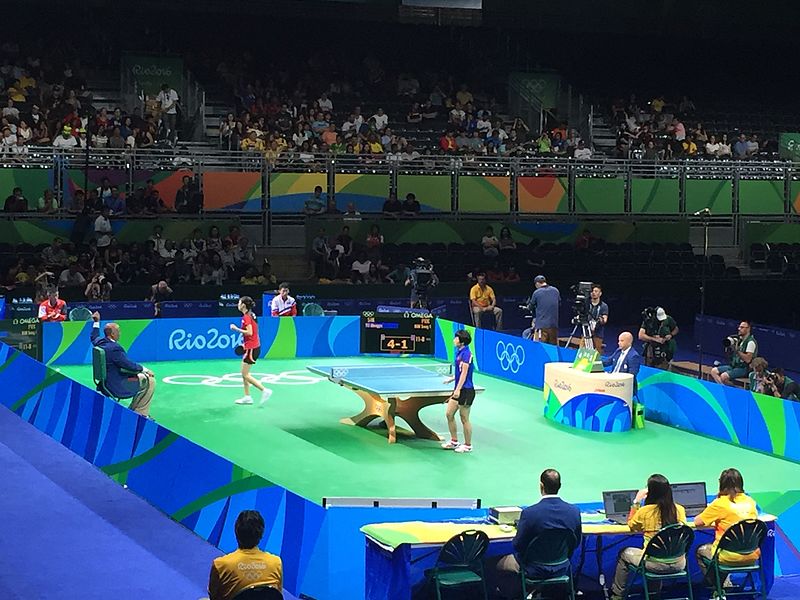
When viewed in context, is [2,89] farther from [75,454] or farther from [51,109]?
[75,454]

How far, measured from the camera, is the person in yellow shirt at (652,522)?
10.3 m

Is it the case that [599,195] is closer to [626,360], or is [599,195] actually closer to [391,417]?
[626,360]

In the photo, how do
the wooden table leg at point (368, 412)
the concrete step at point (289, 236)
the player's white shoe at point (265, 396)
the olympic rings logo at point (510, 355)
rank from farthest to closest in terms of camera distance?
the concrete step at point (289, 236)
the olympic rings logo at point (510, 355)
the player's white shoe at point (265, 396)
the wooden table leg at point (368, 412)

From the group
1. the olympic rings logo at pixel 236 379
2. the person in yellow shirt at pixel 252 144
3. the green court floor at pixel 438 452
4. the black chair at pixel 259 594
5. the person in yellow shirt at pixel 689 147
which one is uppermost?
the person in yellow shirt at pixel 689 147

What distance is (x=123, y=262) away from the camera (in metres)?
28.5

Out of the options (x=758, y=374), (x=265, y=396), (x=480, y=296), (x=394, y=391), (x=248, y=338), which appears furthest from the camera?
(x=480, y=296)

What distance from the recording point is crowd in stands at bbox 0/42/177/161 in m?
30.8

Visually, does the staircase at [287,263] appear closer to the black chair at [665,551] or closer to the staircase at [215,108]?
the staircase at [215,108]

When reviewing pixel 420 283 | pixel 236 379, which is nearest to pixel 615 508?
pixel 236 379

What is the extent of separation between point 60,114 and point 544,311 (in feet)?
48.7

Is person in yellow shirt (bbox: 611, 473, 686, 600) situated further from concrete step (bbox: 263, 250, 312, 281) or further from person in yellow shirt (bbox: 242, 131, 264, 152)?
person in yellow shirt (bbox: 242, 131, 264, 152)

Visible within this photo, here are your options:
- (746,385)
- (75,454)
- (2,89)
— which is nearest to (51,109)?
(2,89)

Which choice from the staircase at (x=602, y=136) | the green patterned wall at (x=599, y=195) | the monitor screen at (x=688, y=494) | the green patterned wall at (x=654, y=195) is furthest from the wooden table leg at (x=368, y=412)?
the staircase at (x=602, y=136)

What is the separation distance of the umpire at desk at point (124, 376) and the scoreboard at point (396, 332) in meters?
5.93
